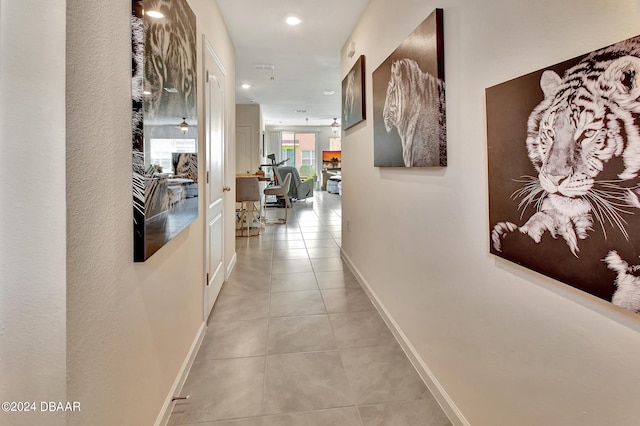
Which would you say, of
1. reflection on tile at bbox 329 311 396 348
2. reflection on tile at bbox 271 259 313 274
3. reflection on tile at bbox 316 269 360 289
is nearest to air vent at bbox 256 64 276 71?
reflection on tile at bbox 271 259 313 274

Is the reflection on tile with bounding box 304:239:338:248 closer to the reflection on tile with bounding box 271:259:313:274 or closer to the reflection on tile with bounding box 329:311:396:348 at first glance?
the reflection on tile with bounding box 271:259:313:274

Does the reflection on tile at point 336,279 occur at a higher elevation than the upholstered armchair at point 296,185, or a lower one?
lower

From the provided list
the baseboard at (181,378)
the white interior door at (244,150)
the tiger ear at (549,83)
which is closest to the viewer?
the tiger ear at (549,83)

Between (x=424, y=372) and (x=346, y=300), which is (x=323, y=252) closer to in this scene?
(x=346, y=300)

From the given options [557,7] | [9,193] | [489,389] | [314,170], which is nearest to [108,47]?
[9,193]

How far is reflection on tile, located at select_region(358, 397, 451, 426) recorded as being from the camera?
4.83ft

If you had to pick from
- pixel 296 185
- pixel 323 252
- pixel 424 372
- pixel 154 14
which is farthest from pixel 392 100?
pixel 296 185

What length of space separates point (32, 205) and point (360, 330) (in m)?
1.99

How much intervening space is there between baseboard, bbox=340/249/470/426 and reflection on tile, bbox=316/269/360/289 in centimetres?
47

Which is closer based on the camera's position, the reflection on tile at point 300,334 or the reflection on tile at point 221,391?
the reflection on tile at point 221,391

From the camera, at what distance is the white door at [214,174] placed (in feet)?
7.76

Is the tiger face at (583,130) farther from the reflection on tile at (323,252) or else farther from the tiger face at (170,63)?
the reflection on tile at (323,252)

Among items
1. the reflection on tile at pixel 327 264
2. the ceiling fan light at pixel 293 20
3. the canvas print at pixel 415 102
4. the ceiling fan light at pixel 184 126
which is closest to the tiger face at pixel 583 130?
the canvas print at pixel 415 102

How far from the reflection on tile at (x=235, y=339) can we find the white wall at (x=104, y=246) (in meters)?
0.67
